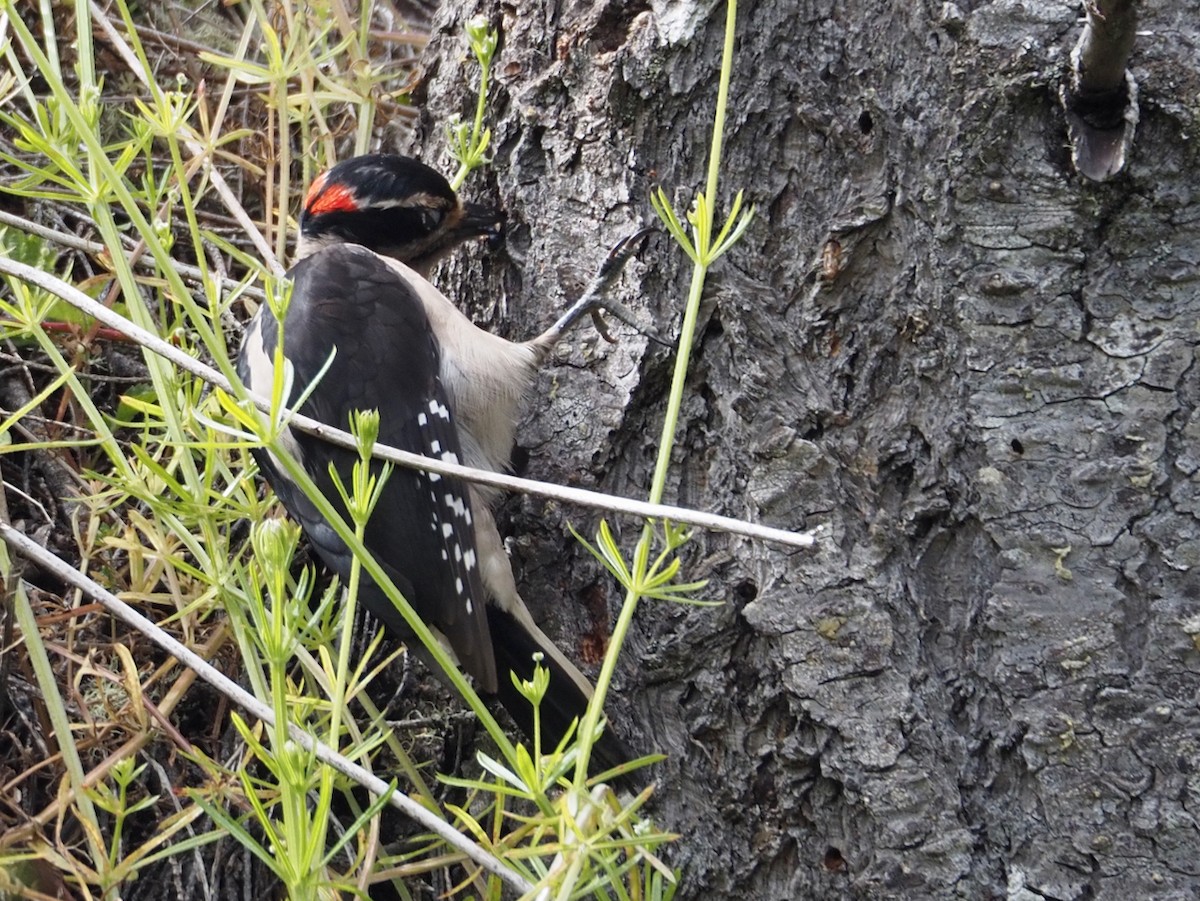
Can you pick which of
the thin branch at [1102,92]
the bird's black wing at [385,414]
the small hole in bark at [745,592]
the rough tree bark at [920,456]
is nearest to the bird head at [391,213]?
the bird's black wing at [385,414]

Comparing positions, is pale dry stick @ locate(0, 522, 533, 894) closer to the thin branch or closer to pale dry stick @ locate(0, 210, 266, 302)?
pale dry stick @ locate(0, 210, 266, 302)

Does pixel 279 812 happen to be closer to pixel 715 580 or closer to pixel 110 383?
pixel 715 580

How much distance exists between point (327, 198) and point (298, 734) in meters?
1.20

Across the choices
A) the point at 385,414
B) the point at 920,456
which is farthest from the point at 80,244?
the point at 920,456

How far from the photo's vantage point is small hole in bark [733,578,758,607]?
1638mm

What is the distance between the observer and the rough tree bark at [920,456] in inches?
56.7

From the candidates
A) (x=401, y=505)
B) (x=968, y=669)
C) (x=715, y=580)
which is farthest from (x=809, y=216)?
(x=401, y=505)

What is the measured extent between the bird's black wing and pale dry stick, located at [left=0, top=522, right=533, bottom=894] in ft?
1.37

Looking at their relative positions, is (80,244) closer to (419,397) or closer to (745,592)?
(419,397)

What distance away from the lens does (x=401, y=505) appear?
6.68ft

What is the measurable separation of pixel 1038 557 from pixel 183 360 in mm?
1046

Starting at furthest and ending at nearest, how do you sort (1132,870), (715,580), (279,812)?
1. (279,812)
2. (715,580)
3. (1132,870)

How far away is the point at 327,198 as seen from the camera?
90.3 inches

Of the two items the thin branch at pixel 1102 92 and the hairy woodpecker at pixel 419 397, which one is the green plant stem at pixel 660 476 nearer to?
the thin branch at pixel 1102 92
